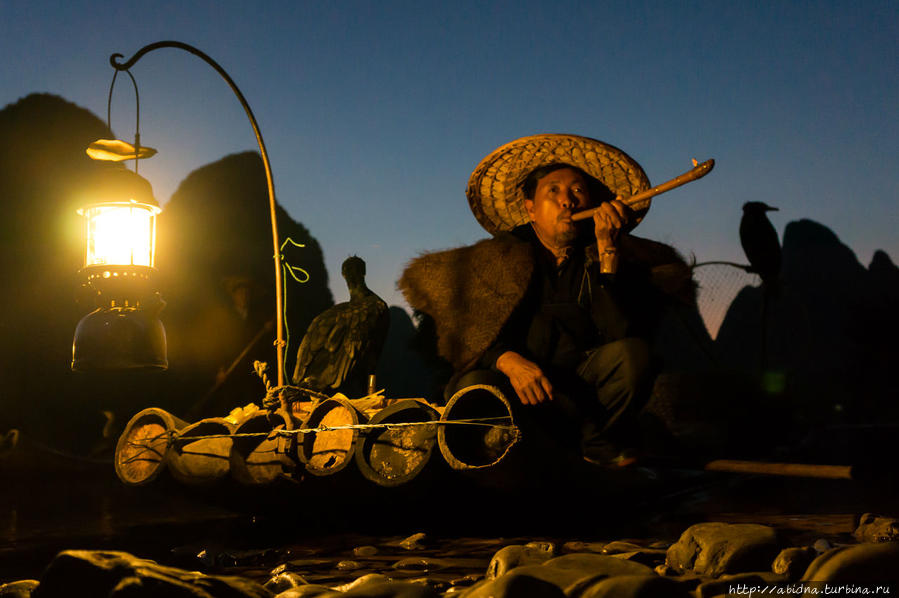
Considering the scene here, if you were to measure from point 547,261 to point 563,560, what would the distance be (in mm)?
2265

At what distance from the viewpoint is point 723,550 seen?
8.75 ft

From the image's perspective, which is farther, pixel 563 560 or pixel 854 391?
pixel 854 391

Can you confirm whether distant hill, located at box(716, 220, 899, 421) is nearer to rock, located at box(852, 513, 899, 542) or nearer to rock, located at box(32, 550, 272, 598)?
rock, located at box(852, 513, 899, 542)

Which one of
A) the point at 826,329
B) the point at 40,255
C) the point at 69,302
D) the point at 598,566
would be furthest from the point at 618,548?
the point at 826,329

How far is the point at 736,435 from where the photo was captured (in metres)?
10.9

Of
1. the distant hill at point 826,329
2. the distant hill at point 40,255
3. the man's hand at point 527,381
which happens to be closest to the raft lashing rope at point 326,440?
the man's hand at point 527,381

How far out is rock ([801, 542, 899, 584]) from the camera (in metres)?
1.83

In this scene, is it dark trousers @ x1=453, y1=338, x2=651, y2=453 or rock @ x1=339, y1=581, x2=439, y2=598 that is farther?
dark trousers @ x1=453, y1=338, x2=651, y2=453

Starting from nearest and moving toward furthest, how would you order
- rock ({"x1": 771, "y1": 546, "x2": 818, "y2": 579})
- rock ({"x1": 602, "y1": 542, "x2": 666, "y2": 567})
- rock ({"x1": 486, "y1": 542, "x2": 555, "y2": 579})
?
rock ({"x1": 771, "y1": 546, "x2": 818, "y2": 579}) < rock ({"x1": 486, "y1": 542, "x2": 555, "y2": 579}) < rock ({"x1": 602, "y1": 542, "x2": 666, "y2": 567})

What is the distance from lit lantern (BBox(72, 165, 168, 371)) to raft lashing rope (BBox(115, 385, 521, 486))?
1.68ft

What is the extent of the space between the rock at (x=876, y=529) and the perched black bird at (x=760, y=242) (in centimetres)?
746

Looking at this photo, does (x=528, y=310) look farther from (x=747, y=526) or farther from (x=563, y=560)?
(x=563, y=560)

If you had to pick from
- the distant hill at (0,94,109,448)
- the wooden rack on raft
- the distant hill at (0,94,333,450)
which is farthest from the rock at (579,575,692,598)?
the distant hill at (0,94,109,448)

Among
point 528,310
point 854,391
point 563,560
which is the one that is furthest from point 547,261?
point 854,391
